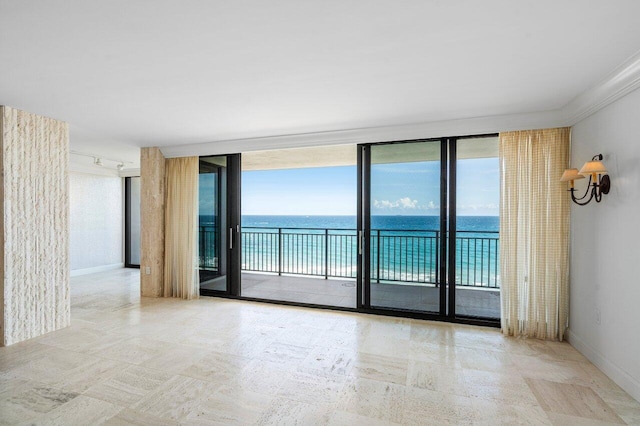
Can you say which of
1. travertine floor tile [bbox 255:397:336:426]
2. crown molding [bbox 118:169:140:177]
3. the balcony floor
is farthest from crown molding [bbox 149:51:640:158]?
travertine floor tile [bbox 255:397:336:426]

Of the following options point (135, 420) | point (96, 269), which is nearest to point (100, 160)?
point (96, 269)

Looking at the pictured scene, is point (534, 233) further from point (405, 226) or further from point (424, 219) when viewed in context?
point (405, 226)

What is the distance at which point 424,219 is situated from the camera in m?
3.85

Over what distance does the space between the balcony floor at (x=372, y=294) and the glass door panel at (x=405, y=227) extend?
13 mm

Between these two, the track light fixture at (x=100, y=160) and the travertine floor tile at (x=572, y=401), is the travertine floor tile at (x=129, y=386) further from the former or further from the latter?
the track light fixture at (x=100, y=160)

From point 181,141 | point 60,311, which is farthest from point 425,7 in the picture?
point 60,311

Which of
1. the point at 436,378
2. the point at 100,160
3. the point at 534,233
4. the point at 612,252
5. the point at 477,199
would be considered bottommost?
the point at 436,378

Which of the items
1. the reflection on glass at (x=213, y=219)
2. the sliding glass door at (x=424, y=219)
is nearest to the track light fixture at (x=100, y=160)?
the reflection on glass at (x=213, y=219)

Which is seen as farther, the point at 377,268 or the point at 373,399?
the point at 377,268

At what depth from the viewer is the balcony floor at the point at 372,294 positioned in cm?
396

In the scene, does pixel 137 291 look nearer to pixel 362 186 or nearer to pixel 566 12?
Result: pixel 362 186

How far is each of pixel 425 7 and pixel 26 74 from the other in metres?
2.91

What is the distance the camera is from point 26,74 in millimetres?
2363

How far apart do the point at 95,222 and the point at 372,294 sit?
6.40m
